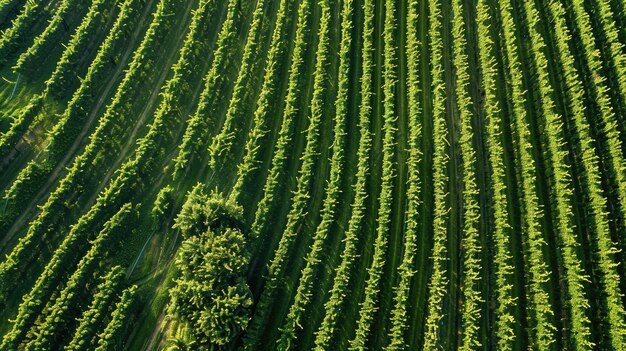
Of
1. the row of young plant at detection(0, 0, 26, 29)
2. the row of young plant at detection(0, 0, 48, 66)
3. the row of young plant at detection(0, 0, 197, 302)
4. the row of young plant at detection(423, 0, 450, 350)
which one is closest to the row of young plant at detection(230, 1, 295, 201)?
the row of young plant at detection(0, 0, 197, 302)

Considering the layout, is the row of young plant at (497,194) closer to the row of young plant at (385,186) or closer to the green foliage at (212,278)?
the row of young plant at (385,186)

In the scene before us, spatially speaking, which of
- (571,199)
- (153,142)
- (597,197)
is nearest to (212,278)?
(153,142)

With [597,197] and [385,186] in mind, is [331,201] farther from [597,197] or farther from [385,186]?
[597,197]

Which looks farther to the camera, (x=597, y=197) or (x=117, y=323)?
(x=597, y=197)

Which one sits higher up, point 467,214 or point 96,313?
point 467,214

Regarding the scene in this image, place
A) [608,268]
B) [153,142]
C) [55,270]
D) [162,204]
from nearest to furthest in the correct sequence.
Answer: [608,268] < [55,270] < [162,204] < [153,142]

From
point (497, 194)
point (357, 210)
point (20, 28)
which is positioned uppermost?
point (20, 28)

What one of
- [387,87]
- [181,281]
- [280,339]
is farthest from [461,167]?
[181,281]
